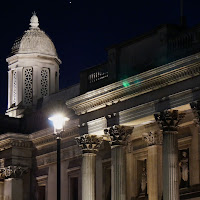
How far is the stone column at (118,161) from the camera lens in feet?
129

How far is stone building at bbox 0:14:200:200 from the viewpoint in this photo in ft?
119

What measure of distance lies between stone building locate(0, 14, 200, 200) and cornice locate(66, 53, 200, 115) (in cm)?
5

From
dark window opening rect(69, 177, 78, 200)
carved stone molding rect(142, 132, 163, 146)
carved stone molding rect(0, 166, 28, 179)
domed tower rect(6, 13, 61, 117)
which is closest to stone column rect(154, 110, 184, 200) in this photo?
carved stone molding rect(142, 132, 163, 146)

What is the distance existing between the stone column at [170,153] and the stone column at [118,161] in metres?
3.53

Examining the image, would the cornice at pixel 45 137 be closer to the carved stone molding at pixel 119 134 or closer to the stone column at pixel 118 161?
the carved stone molding at pixel 119 134

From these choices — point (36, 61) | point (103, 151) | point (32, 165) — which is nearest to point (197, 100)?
point (103, 151)

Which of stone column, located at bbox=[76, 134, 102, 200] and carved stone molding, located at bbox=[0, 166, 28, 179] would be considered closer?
stone column, located at bbox=[76, 134, 102, 200]

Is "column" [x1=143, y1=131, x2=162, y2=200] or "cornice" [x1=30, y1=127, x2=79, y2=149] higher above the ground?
"cornice" [x1=30, y1=127, x2=79, y2=149]

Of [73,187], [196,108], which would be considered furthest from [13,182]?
[196,108]

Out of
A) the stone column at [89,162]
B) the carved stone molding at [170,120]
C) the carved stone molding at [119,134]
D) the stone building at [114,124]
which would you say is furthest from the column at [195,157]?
the stone column at [89,162]

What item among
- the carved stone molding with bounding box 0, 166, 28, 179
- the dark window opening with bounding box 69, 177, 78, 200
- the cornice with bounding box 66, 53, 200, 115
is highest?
the cornice with bounding box 66, 53, 200, 115

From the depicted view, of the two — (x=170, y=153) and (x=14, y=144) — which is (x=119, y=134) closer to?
(x=170, y=153)

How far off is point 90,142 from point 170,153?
7.12 metres

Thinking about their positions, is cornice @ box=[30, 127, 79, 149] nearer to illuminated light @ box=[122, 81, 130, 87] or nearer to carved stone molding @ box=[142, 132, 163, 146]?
carved stone molding @ box=[142, 132, 163, 146]
